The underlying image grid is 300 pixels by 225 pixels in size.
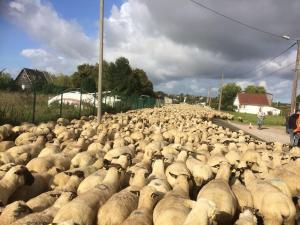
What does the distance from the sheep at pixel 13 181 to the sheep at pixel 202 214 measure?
243 centimetres

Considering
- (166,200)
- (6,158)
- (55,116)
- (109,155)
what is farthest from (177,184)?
(55,116)

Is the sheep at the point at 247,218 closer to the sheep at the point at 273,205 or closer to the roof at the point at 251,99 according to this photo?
the sheep at the point at 273,205

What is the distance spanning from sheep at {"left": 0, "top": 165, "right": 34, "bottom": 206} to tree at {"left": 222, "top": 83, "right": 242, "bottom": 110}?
Result: 112 meters

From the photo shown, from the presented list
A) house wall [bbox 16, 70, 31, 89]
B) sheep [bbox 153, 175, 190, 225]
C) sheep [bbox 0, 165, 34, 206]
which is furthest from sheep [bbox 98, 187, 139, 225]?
house wall [bbox 16, 70, 31, 89]

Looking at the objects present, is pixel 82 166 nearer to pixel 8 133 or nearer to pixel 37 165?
pixel 37 165

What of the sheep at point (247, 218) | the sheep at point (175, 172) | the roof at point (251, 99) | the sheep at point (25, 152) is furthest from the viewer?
the roof at point (251, 99)

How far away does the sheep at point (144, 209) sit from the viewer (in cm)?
426

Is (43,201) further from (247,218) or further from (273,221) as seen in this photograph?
(273,221)

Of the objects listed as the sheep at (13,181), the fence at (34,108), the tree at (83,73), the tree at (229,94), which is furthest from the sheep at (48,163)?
the tree at (229,94)

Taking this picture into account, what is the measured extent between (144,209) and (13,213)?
1.44 meters

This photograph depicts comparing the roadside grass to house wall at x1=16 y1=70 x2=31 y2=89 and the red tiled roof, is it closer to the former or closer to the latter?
house wall at x1=16 y1=70 x2=31 y2=89

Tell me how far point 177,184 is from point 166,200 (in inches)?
39.7

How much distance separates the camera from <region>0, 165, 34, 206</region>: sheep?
5.10m

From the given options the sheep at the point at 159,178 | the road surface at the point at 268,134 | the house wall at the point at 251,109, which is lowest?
the house wall at the point at 251,109
